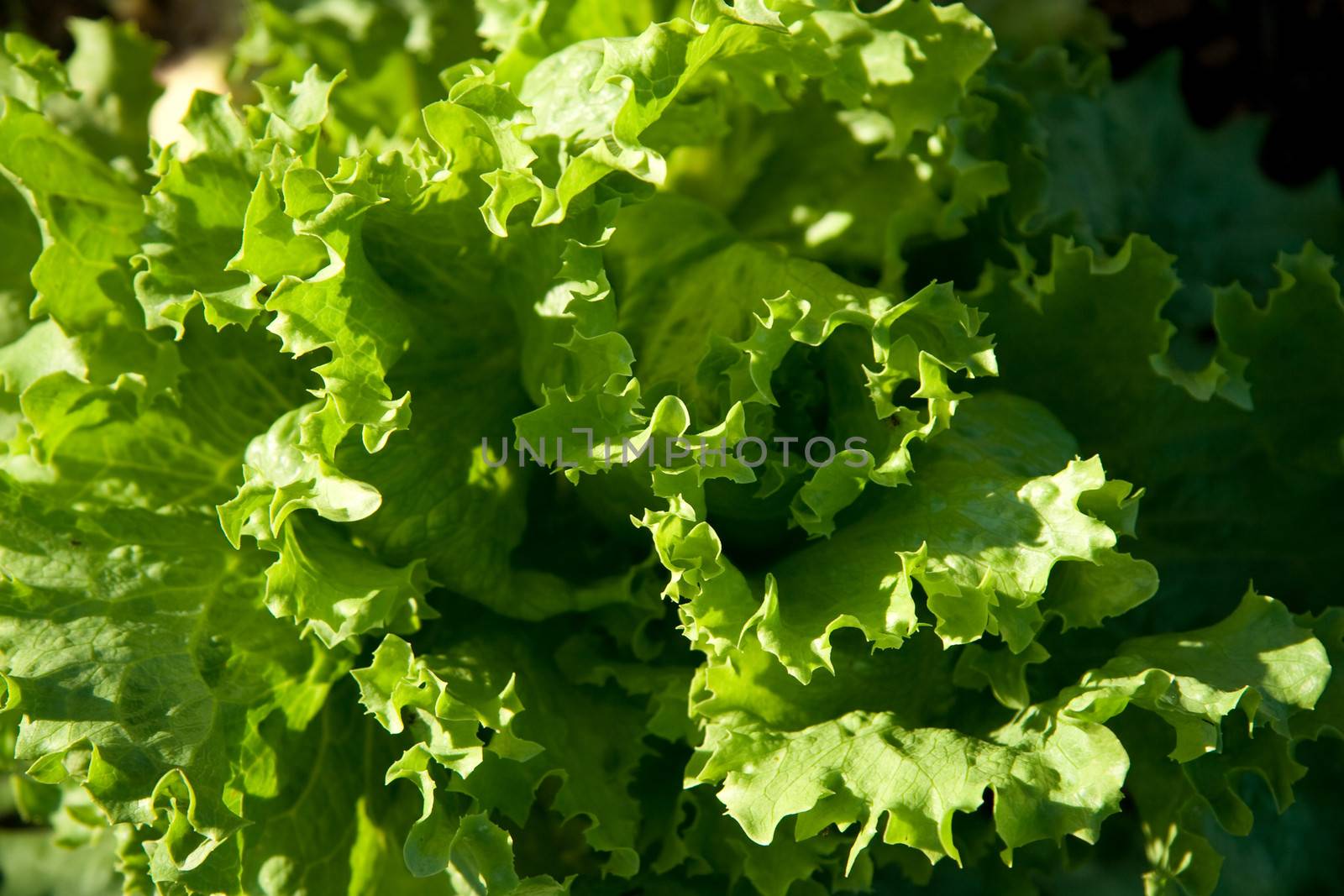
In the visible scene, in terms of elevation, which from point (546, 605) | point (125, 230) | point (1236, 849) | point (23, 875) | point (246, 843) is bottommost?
point (23, 875)

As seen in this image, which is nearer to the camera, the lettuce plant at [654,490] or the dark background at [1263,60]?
the lettuce plant at [654,490]

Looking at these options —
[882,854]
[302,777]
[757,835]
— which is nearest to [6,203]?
[302,777]

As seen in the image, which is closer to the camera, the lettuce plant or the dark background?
the lettuce plant

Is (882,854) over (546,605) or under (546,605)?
under

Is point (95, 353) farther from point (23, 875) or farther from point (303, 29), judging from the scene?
point (23, 875)
